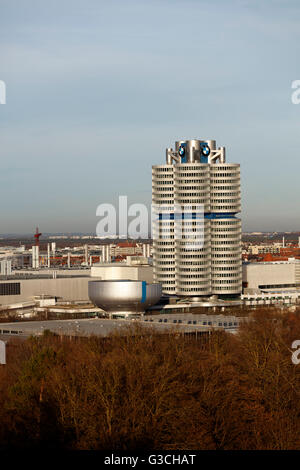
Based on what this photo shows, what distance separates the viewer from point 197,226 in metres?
117

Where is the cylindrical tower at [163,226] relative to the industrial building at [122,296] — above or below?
above

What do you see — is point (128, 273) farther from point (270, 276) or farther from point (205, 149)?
point (270, 276)

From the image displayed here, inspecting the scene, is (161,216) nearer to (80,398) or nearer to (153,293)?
(153,293)

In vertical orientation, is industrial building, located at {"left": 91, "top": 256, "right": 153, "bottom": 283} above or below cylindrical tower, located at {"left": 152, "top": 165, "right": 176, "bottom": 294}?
below

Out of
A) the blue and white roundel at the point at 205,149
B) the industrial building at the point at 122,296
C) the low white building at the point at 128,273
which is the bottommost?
the industrial building at the point at 122,296

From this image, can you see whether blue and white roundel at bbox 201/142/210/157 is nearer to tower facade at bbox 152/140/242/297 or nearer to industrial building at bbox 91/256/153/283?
tower facade at bbox 152/140/242/297

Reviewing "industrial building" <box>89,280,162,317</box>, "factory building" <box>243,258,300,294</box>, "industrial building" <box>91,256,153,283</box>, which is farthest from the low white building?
"factory building" <box>243,258,300,294</box>

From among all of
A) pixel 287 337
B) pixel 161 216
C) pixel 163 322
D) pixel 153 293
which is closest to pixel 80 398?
pixel 287 337

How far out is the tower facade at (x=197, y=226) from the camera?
116 m

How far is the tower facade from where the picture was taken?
116m

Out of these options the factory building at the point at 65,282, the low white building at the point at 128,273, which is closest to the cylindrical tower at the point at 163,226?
the low white building at the point at 128,273

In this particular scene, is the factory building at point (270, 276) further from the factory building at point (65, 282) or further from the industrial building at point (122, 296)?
the industrial building at point (122, 296)

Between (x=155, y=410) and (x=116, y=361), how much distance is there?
603 centimetres

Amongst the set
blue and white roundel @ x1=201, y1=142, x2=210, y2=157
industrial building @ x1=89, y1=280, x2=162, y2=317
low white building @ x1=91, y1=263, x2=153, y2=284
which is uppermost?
blue and white roundel @ x1=201, y1=142, x2=210, y2=157
